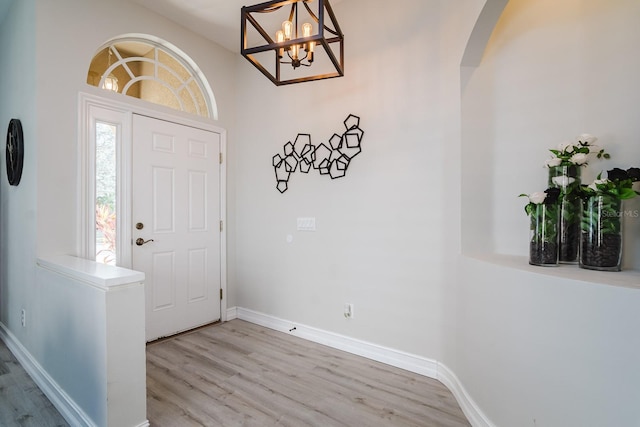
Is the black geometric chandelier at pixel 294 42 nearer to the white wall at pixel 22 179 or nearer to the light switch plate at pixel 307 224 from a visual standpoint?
the light switch plate at pixel 307 224

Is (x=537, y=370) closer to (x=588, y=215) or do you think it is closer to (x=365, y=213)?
(x=588, y=215)

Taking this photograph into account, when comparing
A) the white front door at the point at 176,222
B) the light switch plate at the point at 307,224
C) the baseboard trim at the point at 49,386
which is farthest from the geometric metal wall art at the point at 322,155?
the baseboard trim at the point at 49,386

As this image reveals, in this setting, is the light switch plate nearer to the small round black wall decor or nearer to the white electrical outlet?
the white electrical outlet

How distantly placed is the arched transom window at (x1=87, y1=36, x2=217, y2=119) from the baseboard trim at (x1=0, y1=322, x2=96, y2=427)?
86.2 inches

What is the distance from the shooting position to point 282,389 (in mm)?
2006

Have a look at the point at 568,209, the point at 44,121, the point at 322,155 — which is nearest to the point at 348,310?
the point at 322,155

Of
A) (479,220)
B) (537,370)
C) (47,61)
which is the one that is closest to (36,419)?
(47,61)

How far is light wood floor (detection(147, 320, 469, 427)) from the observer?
5.66 ft

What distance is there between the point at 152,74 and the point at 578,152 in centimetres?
332

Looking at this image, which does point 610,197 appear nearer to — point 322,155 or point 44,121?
point 322,155

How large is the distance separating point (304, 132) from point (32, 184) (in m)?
2.13

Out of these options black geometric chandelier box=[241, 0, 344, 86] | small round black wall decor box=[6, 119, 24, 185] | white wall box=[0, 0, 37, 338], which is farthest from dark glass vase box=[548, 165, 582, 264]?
small round black wall decor box=[6, 119, 24, 185]

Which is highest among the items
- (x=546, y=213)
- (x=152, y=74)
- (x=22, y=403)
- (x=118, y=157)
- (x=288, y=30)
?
(x=152, y=74)

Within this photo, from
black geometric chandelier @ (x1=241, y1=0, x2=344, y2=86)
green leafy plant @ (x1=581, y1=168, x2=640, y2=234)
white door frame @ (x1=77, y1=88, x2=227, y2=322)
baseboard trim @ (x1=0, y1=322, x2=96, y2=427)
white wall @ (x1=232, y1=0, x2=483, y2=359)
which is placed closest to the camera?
green leafy plant @ (x1=581, y1=168, x2=640, y2=234)
